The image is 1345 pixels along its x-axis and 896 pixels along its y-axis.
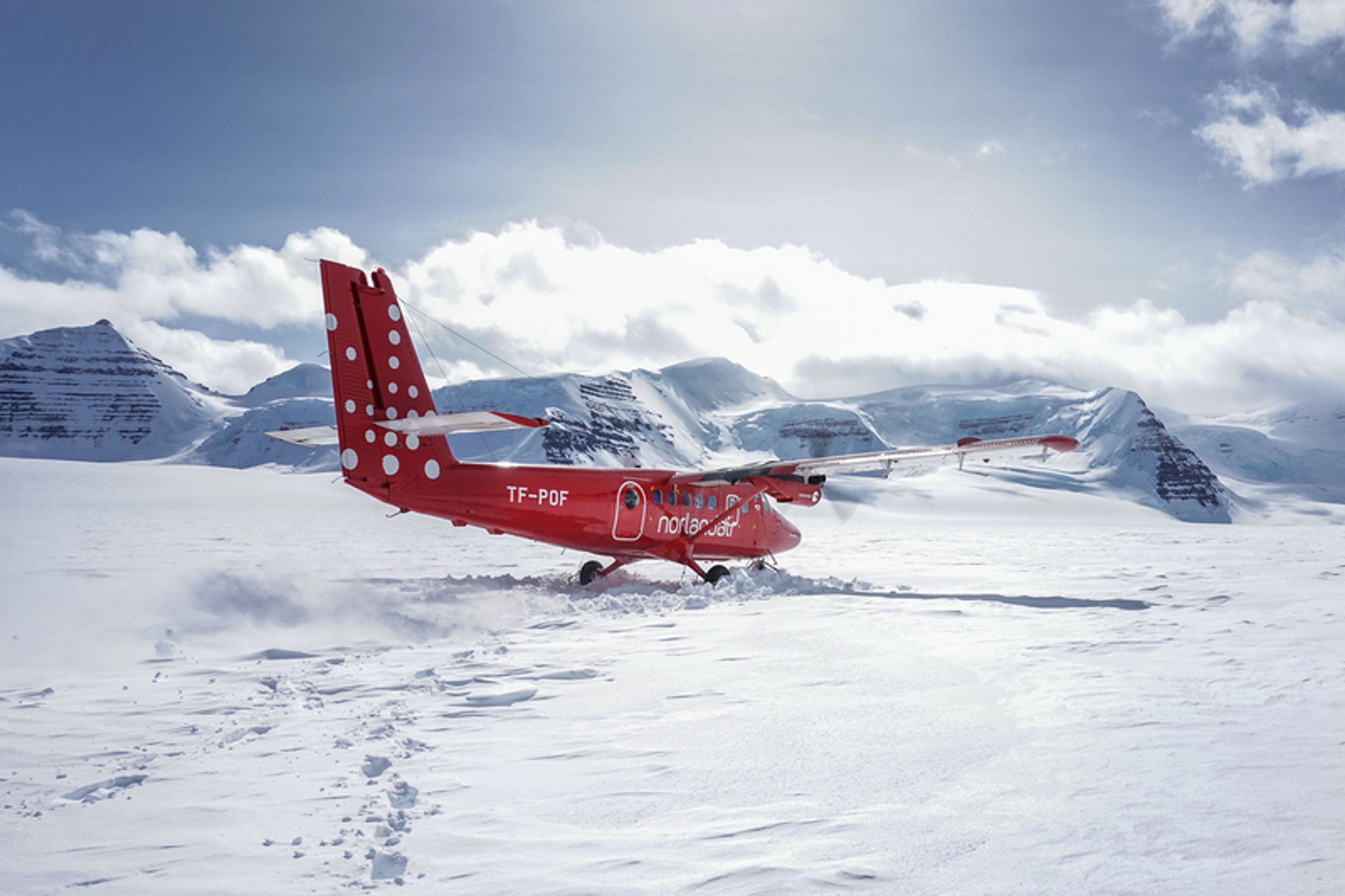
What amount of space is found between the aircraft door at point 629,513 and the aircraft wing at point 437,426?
3999 millimetres

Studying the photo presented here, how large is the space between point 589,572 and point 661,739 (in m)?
10.4

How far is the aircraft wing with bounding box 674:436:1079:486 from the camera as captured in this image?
12922mm

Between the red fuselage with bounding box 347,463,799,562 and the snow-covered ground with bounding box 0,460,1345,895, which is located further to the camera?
the red fuselage with bounding box 347,463,799,562

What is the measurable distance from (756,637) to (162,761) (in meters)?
5.87

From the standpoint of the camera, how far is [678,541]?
15828 millimetres

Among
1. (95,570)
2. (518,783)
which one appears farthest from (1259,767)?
(95,570)

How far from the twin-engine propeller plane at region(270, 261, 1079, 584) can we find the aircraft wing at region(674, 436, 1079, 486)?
0.04 m

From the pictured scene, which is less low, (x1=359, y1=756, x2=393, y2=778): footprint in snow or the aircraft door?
the aircraft door

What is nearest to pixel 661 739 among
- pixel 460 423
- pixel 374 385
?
pixel 460 423

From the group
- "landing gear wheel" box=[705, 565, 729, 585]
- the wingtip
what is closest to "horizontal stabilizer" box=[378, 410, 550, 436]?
"landing gear wheel" box=[705, 565, 729, 585]

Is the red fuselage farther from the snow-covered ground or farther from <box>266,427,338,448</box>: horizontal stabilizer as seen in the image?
the snow-covered ground

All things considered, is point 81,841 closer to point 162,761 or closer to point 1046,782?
point 162,761

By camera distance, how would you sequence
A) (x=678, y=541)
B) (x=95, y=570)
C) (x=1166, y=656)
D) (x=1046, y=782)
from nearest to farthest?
(x=1046, y=782) < (x=1166, y=656) < (x=95, y=570) < (x=678, y=541)

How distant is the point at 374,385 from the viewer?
12.3 metres
